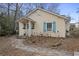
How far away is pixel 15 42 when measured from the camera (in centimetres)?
271

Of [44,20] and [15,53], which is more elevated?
[44,20]

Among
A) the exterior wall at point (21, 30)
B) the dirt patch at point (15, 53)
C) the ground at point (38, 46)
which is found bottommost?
the dirt patch at point (15, 53)

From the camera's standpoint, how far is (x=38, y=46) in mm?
2697

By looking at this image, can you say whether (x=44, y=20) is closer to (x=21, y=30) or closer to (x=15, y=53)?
(x=21, y=30)

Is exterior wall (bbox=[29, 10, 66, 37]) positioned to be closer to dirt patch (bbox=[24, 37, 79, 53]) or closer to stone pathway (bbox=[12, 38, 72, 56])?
dirt patch (bbox=[24, 37, 79, 53])

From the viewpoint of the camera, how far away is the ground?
265cm

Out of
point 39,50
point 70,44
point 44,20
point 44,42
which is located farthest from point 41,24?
point 70,44

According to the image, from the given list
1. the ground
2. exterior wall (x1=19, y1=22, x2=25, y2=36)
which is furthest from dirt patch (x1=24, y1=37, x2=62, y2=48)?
exterior wall (x1=19, y1=22, x2=25, y2=36)

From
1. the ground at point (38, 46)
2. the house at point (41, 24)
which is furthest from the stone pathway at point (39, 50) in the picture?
the house at point (41, 24)

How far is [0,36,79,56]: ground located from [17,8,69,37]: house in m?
0.08

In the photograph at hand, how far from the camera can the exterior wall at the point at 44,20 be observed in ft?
8.73

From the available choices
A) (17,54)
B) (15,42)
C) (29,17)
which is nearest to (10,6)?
(29,17)

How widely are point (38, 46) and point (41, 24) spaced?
1.02ft

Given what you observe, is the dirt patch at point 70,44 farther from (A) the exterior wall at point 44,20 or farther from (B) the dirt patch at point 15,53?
(B) the dirt patch at point 15,53
